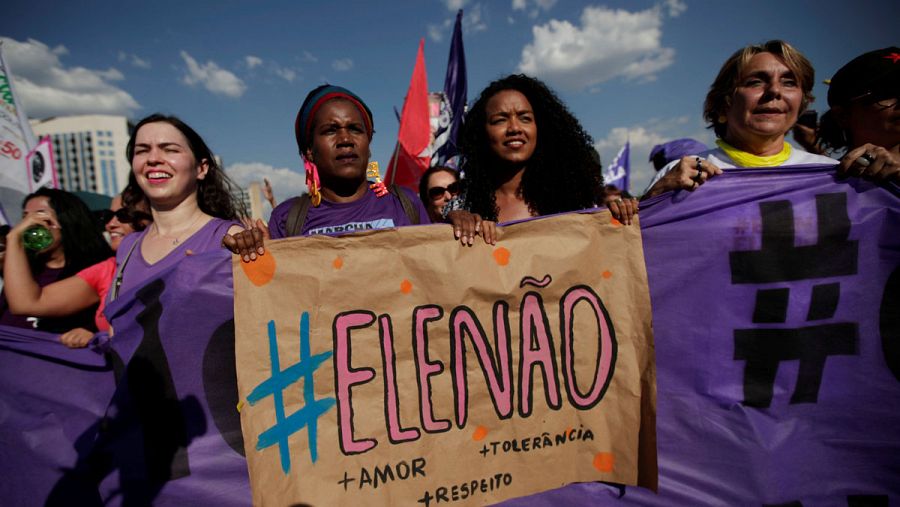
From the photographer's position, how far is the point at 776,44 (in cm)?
205

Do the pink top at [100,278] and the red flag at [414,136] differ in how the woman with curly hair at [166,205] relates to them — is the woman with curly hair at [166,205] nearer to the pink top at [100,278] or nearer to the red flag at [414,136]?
the pink top at [100,278]

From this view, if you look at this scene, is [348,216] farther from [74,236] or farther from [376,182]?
[74,236]

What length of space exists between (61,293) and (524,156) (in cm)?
259

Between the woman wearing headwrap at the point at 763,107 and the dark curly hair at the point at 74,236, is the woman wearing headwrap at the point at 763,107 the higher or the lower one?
the higher one

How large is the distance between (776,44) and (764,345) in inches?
56.2

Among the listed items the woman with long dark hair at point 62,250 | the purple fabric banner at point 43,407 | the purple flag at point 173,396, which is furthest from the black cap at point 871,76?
the woman with long dark hair at point 62,250

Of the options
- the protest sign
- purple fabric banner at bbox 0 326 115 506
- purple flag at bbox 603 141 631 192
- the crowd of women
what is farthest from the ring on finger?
purple flag at bbox 603 141 631 192

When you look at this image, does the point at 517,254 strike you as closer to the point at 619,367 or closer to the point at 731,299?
the point at 619,367

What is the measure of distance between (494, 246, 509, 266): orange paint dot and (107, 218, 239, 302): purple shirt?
1.28 metres

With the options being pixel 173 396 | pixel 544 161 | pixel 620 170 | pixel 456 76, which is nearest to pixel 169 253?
pixel 173 396

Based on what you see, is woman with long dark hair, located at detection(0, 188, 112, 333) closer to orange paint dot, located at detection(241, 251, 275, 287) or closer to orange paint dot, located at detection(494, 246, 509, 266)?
orange paint dot, located at detection(241, 251, 275, 287)

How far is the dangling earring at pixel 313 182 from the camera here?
85.0 inches

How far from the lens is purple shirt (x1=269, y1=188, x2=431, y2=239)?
6.84 ft

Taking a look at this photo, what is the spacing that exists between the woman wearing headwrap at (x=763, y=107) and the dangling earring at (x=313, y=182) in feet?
5.26
